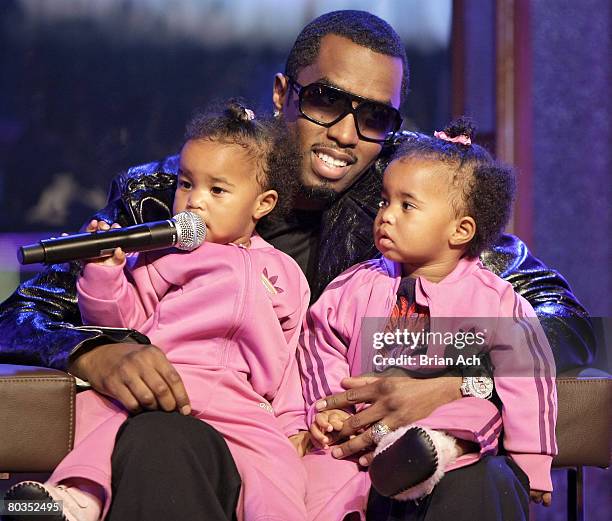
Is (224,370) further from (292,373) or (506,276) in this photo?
(506,276)

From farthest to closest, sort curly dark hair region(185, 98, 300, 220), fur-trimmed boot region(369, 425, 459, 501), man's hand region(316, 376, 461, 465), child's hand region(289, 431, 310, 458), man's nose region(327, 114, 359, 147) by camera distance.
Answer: man's nose region(327, 114, 359, 147) → curly dark hair region(185, 98, 300, 220) → child's hand region(289, 431, 310, 458) → man's hand region(316, 376, 461, 465) → fur-trimmed boot region(369, 425, 459, 501)

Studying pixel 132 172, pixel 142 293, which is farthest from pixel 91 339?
pixel 132 172

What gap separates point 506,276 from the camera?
2539 mm

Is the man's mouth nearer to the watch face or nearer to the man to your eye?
the man

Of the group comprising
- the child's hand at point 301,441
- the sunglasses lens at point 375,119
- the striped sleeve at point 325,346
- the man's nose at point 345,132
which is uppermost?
the sunglasses lens at point 375,119

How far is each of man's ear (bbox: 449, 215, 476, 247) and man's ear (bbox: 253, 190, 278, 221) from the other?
17.0 inches

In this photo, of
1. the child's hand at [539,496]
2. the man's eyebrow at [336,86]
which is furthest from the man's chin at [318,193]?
the child's hand at [539,496]

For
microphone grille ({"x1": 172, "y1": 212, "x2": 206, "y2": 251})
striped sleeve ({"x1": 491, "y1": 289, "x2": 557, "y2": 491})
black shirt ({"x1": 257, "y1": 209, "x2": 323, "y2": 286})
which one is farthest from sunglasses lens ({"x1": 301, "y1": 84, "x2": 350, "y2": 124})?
striped sleeve ({"x1": 491, "y1": 289, "x2": 557, "y2": 491})

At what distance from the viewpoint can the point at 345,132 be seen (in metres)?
2.61

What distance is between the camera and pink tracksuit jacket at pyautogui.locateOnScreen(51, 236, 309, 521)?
6.82ft

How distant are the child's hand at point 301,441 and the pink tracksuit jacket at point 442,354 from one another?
0.10 feet

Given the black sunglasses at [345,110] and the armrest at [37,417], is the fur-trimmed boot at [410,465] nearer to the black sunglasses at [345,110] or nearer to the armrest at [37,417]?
the armrest at [37,417]

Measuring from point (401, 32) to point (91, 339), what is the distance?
2.20 metres

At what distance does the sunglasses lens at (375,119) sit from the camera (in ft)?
8.61
